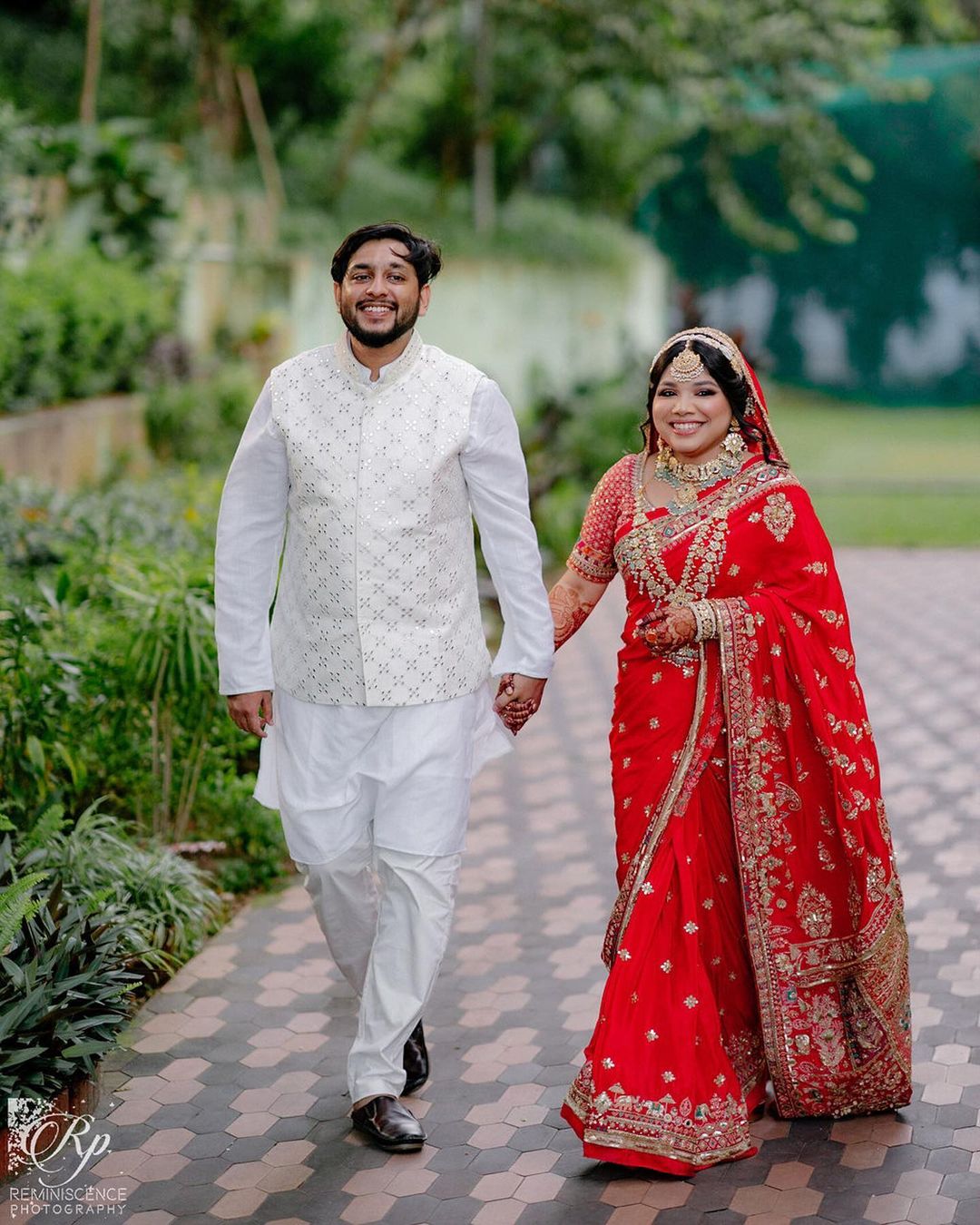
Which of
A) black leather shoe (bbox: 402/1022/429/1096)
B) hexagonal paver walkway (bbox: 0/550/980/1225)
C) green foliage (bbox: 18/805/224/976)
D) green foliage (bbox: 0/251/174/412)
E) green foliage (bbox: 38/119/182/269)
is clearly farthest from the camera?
green foliage (bbox: 38/119/182/269)

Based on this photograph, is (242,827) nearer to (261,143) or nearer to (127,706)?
(127,706)

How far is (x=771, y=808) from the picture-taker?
3.70 meters

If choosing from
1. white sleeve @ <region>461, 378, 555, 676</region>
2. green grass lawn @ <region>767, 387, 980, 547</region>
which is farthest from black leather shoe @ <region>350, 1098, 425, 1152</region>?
green grass lawn @ <region>767, 387, 980, 547</region>

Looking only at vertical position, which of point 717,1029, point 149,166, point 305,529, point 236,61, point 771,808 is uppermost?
point 236,61

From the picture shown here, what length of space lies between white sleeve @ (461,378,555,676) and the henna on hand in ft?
0.75

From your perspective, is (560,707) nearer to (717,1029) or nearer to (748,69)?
(717,1029)

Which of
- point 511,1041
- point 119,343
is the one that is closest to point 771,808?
point 511,1041

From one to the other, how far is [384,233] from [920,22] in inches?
820

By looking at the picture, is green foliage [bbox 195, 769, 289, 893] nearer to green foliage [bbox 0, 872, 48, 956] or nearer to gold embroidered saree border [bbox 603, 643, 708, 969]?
green foliage [bbox 0, 872, 48, 956]

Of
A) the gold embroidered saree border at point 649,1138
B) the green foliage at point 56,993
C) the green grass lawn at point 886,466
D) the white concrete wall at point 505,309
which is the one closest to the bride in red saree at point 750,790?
the gold embroidered saree border at point 649,1138

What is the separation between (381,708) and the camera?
3723 millimetres

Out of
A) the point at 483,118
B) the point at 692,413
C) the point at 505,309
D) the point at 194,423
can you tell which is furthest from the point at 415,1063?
the point at 483,118

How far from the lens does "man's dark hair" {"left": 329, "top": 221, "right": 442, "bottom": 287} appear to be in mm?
3678

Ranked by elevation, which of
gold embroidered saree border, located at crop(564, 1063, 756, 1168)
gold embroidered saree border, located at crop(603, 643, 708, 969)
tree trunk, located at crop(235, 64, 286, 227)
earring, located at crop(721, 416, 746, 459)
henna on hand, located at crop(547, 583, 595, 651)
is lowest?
gold embroidered saree border, located at crop(564, 1063, 756, 1168)
